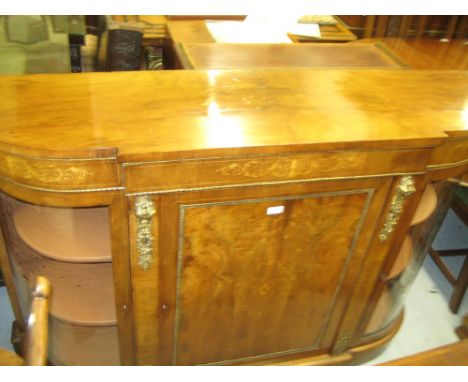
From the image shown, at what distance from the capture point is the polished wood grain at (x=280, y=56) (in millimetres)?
1779

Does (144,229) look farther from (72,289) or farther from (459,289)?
(459,289)

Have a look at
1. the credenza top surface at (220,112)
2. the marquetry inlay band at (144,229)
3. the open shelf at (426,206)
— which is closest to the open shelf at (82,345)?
the marquetry inlay band at (144,229)

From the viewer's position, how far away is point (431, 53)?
2.12 metres

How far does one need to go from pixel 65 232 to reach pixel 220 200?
537mm

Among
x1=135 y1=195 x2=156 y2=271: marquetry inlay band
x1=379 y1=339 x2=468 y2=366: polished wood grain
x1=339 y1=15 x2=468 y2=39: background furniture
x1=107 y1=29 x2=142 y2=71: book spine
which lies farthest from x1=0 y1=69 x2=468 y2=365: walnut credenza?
x1=339 y1=15 x2=468 y2=39: background furniture

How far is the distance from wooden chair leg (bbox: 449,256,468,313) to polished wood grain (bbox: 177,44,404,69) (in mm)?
1043

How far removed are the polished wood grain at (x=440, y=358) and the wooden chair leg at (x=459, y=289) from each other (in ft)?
4.71

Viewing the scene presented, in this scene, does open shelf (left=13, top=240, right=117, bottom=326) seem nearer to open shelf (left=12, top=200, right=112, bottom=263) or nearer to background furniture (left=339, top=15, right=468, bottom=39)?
open shelf (left=12, top=200, right=112, bottom=263)

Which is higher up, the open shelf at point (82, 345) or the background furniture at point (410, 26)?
the background furniture at point (410, 26)

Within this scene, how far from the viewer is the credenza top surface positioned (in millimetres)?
1131

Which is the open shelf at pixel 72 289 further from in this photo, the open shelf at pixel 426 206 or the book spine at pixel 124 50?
the book spine at pixel 124 50

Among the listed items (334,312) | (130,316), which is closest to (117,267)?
Answer: (130,316)

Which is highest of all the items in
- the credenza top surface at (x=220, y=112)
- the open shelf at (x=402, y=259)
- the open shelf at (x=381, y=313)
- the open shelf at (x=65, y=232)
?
the credenza top surface at (x=220, y=112)

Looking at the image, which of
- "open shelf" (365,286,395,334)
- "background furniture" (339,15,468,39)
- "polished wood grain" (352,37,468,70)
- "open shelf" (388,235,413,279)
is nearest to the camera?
"open shelf" (388,235,413,279)
